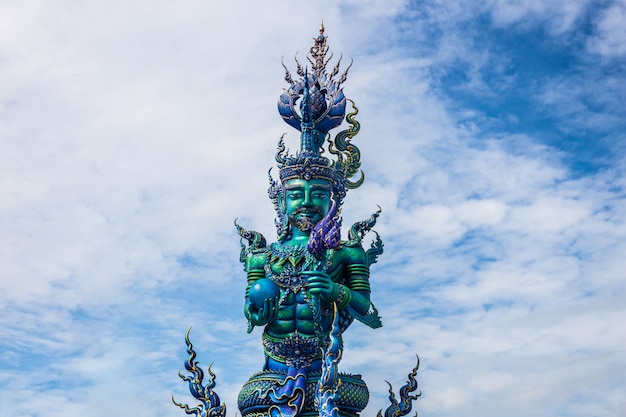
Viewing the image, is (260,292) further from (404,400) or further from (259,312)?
(404,400)

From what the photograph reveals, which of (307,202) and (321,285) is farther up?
(307,202)

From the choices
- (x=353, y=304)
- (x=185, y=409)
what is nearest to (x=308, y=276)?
(x=353, y=304)

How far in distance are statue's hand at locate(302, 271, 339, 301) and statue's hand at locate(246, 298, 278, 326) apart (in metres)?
0.83

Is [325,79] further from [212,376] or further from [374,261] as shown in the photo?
[212,376]

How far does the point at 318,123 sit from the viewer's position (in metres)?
21.6

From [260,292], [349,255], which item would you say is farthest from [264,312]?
[349,255]

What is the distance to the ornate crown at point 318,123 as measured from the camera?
68.3ft

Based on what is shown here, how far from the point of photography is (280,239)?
20875 millimetres

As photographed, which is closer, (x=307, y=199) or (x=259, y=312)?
(x=259, y=312)

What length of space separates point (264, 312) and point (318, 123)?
14.3 feet

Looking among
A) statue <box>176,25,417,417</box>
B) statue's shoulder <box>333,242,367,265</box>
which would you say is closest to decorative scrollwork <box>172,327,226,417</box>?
statue <box>176,25,417,417</box>

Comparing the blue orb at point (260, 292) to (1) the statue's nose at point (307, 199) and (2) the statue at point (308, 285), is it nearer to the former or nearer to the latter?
(2) the statue at point (308, 285)

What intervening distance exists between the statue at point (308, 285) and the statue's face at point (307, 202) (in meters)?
0.02

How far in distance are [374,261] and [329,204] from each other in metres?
1.49
